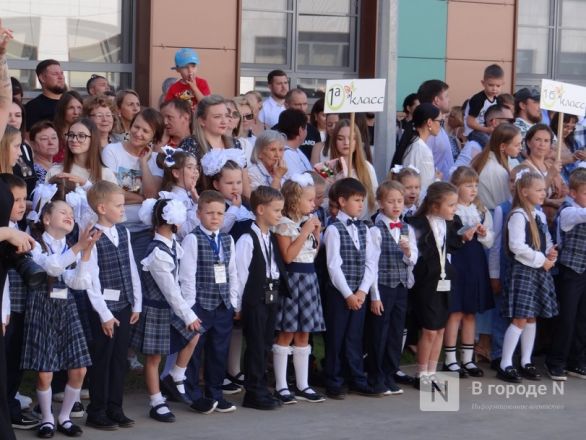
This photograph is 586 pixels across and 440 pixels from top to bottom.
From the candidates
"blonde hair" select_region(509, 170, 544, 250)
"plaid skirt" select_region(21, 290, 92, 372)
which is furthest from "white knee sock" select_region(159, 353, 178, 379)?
"blonde hair" select_region(509, 170, 544, 250)

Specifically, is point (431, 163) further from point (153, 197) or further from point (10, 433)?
point (10, 433)

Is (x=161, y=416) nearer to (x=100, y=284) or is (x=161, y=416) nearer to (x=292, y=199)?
(x=100, y=284)

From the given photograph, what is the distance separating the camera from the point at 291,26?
1371cm

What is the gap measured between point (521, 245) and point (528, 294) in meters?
0.38

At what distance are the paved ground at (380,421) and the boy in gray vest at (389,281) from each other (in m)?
0.28

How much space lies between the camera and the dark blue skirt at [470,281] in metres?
9.15

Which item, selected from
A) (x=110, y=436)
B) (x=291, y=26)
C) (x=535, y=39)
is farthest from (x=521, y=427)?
(x=535, y=39)

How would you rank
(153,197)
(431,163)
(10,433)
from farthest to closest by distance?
(431,163)
(153,197)
(10,433)

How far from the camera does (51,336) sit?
23.1 feet

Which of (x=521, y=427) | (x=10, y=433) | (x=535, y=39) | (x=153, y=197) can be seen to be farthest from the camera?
(x=535, y=39)

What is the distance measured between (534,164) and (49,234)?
175 inches

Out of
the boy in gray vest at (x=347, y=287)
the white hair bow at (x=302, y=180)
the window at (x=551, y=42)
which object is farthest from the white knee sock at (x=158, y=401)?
the window at (x=551, y=42)

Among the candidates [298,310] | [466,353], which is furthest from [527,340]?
[298,310]

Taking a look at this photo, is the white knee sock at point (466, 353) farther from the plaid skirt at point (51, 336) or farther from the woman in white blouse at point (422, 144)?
the plaid skirt at point (51, 336)
